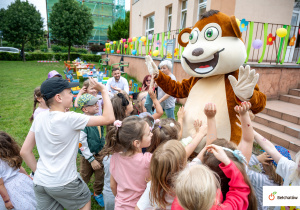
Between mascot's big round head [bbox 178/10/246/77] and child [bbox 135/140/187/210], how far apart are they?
1.19 meters

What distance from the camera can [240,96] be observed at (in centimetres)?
186

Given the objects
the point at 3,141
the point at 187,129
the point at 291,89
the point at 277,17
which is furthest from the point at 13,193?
the point at 277,17

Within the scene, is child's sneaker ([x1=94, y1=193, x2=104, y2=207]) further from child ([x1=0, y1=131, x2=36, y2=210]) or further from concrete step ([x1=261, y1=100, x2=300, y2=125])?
concrete step ([x1=261, y1=100, x2=300, y2=125])

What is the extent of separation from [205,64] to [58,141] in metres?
1.68

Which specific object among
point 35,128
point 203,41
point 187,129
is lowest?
point 187,129

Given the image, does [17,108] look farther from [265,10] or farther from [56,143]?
[265,10]

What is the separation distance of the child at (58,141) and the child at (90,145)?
594 millimetres

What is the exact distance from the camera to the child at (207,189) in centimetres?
101

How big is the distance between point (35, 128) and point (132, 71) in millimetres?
10654

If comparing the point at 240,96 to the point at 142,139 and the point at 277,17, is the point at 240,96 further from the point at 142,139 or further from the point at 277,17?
the point at 277,17

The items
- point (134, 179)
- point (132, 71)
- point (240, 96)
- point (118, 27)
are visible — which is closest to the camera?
point (134, 179)

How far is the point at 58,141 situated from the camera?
5.07ft

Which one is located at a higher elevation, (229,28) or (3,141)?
(229,28)

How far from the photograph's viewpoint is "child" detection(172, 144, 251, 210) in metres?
1.01
